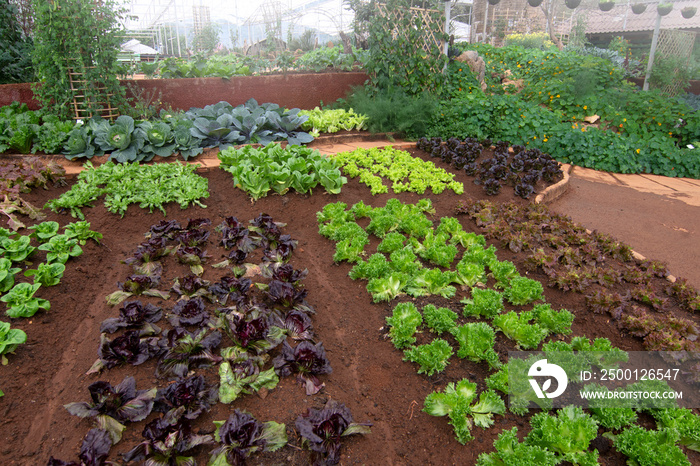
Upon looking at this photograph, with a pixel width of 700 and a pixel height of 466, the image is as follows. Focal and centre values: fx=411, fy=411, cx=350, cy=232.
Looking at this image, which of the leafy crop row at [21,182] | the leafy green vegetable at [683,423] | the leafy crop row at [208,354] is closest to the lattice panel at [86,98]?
the leafy crop row at [21,182]

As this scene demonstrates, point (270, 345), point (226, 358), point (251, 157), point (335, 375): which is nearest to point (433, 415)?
point (335, 375)

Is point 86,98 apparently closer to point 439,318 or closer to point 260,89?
point 260,89

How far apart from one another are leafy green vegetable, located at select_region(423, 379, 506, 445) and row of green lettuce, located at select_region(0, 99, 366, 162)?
4.60 m

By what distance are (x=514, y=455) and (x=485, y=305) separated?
3.86 feet

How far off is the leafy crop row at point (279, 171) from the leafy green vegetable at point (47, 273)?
81.9 inches

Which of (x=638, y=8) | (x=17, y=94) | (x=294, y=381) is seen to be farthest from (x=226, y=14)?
(x=294, y=381)

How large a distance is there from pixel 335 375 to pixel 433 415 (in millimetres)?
652

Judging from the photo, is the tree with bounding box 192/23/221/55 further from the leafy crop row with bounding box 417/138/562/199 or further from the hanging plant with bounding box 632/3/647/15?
the hanging plant with bounding box 632/3/647/15

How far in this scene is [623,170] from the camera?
7.31m

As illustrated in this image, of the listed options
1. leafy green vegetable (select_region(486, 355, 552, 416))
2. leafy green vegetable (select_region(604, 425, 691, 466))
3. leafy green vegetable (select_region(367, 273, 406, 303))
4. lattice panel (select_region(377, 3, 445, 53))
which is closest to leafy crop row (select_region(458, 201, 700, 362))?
leafy green vegetable (select_region(604, 425, 691, 466))

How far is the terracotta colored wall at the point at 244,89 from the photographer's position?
21.2 feet

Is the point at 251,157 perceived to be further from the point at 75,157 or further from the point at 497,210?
the point at 497,210

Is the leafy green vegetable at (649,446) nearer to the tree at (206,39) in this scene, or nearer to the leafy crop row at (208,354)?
the leafy crop row at (208,354)

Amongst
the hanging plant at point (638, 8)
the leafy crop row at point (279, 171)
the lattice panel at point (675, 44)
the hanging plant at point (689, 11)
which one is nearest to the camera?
the leafy crop row at point (279, 171)
